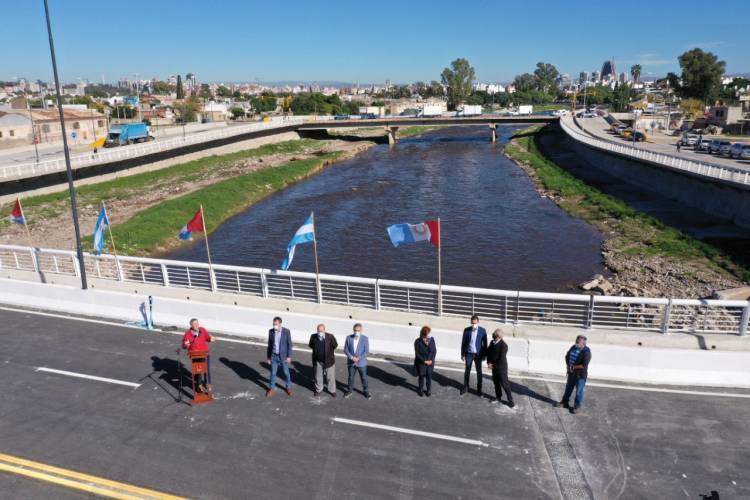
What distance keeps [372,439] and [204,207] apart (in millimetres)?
34729

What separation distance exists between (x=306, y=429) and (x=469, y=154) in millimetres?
75418

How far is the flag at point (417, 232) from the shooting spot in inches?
472

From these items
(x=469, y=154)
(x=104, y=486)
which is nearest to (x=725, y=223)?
(x=104, y=486)

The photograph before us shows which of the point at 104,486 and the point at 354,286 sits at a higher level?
the point at 104,486

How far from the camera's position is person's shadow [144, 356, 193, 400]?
10.7 meters

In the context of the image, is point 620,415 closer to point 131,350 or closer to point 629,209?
point 131,350

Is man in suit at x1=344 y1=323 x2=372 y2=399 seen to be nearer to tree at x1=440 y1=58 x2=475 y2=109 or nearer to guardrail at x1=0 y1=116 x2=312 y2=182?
guardrail at x1=0 y1=116 x2=312 y2=182

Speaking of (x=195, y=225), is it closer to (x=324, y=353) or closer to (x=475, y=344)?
(x=324, y=353)

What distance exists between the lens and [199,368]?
10258 millimetres

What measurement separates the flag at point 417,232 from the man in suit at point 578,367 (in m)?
3.85

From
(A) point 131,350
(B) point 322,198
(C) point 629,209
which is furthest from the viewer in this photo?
(B) point 322,198

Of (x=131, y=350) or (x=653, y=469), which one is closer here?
(x=653, y=469)

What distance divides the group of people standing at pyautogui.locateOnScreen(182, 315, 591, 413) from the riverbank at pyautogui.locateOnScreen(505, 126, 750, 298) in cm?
1440

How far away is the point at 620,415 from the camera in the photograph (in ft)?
30.9
